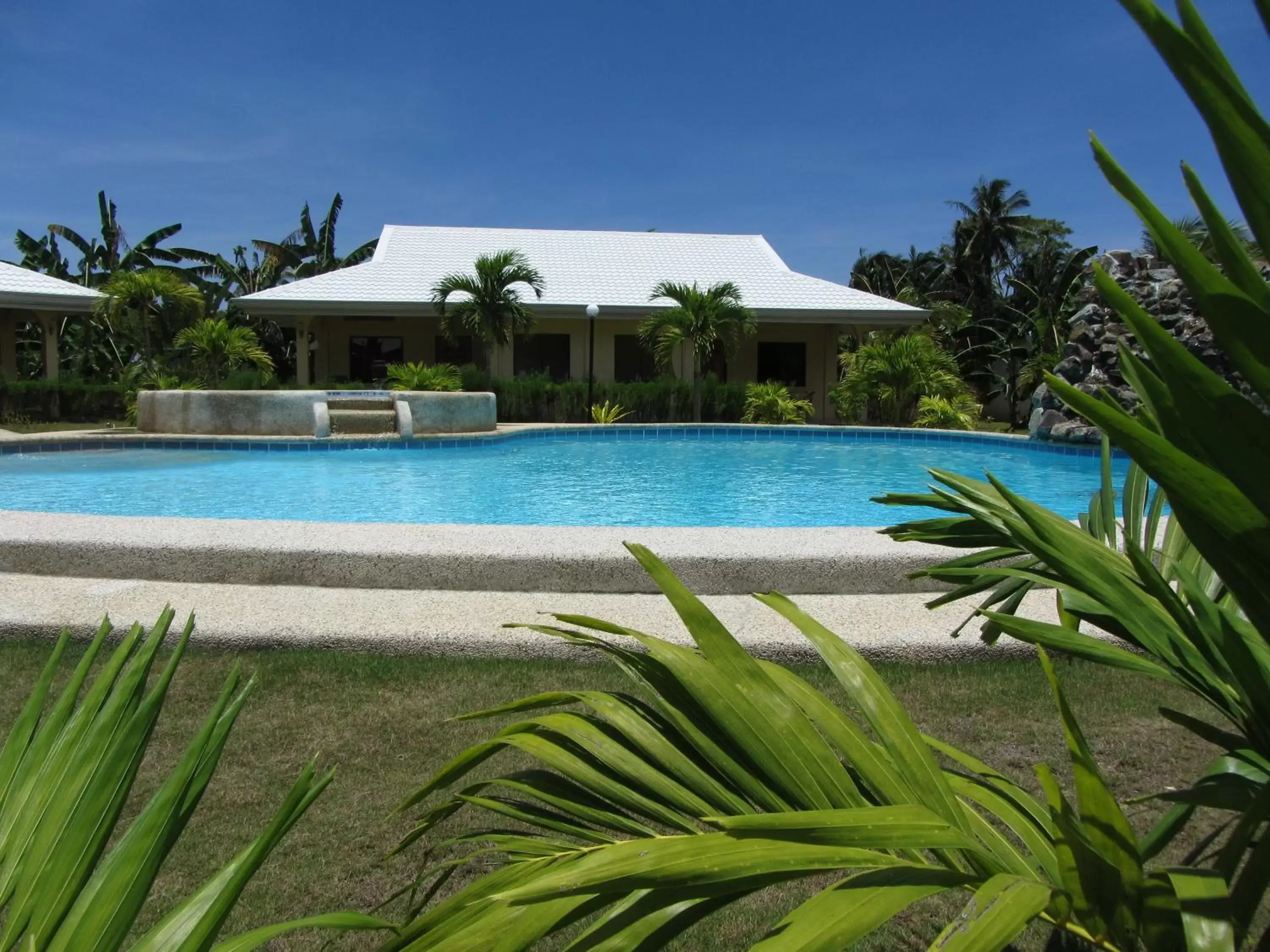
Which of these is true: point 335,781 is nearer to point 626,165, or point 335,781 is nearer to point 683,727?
point 683,727

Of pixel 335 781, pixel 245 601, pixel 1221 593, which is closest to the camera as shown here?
pixel 1221 593

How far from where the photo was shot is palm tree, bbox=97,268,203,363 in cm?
2036

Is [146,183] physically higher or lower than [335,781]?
higher

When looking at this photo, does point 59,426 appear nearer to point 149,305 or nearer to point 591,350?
point 149,305

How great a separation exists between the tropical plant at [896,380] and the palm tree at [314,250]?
68.7 ft

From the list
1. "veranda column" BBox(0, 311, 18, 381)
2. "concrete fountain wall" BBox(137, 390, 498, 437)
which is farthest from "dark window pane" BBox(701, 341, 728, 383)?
"veranda column" BBox(0, 311, 18, 381)

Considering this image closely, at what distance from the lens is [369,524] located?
20.4 feet

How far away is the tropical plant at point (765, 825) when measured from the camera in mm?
724

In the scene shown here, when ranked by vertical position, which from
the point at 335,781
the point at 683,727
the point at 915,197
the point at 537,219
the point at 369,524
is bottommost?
the point at 335,781

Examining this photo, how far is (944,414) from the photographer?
20016mm

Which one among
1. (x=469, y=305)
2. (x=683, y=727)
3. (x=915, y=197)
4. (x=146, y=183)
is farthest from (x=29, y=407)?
(x=915, y=197)

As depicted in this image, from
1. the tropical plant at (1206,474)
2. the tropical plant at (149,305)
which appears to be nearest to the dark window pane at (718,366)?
the tropical plant at (149,305)

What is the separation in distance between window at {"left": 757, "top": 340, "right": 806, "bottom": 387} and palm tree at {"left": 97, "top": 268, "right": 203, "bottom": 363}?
14.6 meters

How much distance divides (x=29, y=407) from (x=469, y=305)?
10.7 m
